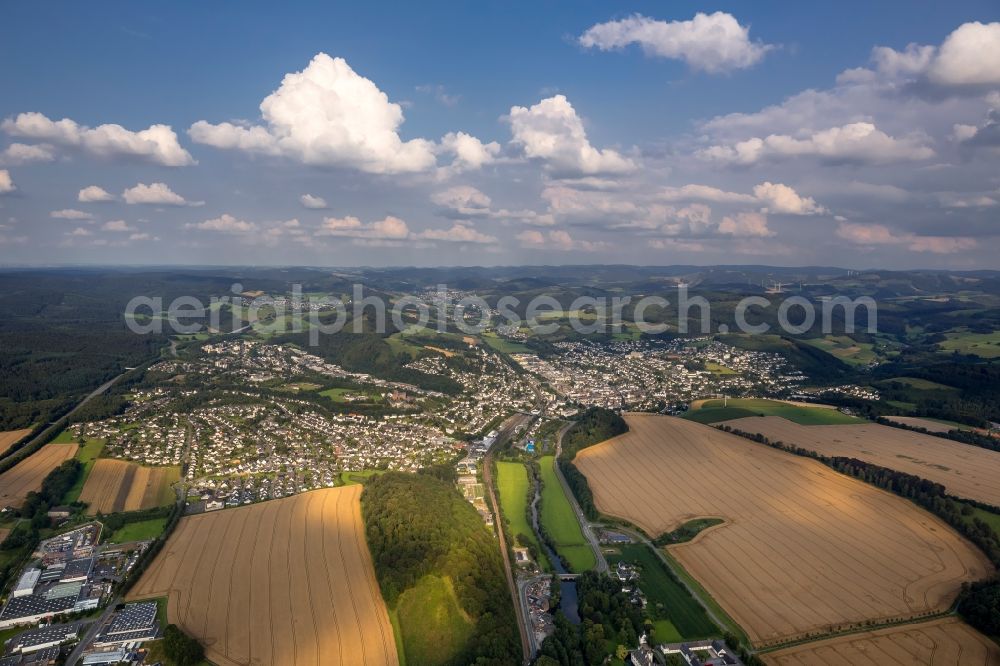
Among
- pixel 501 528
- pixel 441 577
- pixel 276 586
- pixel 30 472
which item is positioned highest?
pixel 30 472

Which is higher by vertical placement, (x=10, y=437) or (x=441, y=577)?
(x=10, y=437)

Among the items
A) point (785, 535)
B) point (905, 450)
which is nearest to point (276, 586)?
point (785, 535)

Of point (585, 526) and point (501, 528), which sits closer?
point (501, 528)

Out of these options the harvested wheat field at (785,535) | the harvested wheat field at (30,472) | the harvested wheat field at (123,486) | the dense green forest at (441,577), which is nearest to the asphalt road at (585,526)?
the harvested wheat field at (785,535)

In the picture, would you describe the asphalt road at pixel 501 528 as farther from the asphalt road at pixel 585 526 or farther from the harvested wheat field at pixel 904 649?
the harvested wheat field at pixel 904 649

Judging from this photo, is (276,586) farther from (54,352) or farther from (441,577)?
(54,352)

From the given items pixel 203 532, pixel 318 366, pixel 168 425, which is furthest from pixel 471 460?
pixel 318 366

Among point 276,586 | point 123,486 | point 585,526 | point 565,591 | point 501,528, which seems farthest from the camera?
point 123,486
